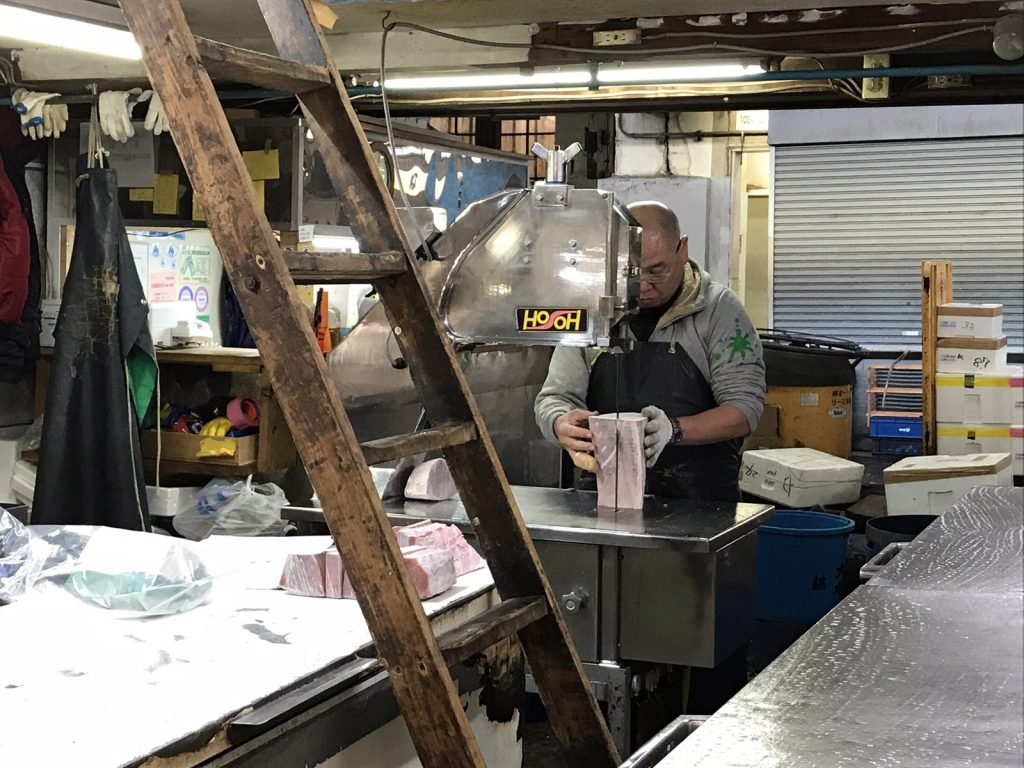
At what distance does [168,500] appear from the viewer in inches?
218

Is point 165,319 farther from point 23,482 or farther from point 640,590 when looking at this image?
point 640,590

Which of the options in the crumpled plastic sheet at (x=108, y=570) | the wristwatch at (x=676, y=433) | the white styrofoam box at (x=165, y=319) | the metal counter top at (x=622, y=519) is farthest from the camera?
the white styrofoam box at (x=165, y=319)

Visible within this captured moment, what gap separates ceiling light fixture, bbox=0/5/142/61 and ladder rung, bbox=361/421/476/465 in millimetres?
2138

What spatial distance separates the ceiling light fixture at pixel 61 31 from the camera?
12.0 feet

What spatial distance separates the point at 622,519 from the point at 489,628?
1.51m

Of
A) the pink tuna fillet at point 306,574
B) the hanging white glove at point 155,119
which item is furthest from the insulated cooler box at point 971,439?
the pink tuna fillet at point 306,574

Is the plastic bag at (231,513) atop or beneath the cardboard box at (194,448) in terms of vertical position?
beneath

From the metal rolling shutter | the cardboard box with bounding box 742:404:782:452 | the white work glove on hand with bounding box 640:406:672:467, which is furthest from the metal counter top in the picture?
the metal rolling shutter

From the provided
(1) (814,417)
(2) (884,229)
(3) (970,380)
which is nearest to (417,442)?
(3) (970,380)

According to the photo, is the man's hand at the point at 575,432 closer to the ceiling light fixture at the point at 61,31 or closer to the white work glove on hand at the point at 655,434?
the white work glove on hand at the point at 655,434

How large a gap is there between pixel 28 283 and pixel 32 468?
33.9 inches

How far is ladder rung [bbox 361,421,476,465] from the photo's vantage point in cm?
195

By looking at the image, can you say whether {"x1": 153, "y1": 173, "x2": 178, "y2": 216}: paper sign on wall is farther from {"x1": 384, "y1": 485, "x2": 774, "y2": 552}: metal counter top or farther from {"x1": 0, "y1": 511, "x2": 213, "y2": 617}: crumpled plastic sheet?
{"x1": 0, "y1": 511, "x2": 213, "y2": 617}: crumpled plastic sheet

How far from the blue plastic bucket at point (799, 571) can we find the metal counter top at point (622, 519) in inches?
60.8
